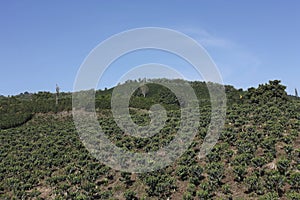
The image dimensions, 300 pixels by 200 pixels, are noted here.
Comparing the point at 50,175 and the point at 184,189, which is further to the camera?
the point at 50,175

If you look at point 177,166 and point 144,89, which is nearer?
point 177,166

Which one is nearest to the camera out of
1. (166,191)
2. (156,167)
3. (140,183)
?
(166,191)

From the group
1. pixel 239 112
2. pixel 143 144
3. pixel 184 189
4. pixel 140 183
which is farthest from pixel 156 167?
pixel 239 112

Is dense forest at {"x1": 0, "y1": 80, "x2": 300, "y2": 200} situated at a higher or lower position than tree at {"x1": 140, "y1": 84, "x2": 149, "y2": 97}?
lower

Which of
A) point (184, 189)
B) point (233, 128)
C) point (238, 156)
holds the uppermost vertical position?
point (233, 128)

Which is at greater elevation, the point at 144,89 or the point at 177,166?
the point at 144,89

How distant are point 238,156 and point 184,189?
16.0 ft

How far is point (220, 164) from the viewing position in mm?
22328

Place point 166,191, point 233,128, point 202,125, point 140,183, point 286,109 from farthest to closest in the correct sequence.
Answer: point 286,109, point 202,125, point 233,128, point 140,183, point 166,191

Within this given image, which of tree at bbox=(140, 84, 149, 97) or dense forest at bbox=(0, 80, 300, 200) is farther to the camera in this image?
tree at bbox=(140, 84, 149, 97)

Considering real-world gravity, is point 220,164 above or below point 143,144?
below

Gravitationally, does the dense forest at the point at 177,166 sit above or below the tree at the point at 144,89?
below

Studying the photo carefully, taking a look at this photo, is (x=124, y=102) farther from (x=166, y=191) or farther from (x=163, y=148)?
(x=166, y=191)

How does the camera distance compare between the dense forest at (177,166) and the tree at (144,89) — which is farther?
the tree at (144,89)
